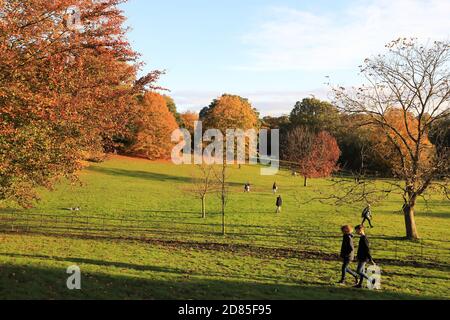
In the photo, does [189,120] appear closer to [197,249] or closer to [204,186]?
[204,186]

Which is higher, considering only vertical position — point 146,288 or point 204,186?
point 204,186

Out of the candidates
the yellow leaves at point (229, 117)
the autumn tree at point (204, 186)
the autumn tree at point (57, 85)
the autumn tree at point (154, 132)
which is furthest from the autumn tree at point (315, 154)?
the autumn tree at point (57, 85)

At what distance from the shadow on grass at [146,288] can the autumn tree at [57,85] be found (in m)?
4.31

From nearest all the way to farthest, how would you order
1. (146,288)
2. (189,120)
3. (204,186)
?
(146,288) < (204,186) < (189,120)

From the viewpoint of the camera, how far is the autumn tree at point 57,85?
1329 cm

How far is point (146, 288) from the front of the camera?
11.9 m

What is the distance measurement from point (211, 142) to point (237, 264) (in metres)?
54.8

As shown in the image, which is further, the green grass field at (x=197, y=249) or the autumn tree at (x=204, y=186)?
the autumn tree at (x=204, y=186)

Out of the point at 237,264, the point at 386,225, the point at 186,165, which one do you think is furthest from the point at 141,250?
the point at 186,165

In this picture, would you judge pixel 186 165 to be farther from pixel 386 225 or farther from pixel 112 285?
pixel 112 285

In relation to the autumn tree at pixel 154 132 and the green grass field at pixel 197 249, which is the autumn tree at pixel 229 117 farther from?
the green grass field at pixel 197 249

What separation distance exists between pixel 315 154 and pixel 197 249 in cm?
4414

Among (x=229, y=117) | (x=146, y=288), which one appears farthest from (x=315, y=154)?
(x=146, y=288)
